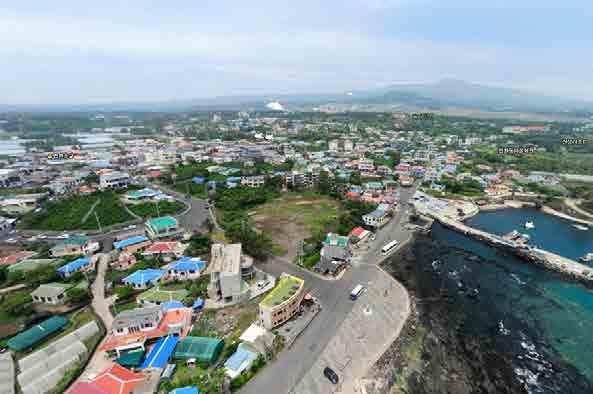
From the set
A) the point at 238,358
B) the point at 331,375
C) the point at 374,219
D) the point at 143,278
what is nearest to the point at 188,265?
the point at 143,278

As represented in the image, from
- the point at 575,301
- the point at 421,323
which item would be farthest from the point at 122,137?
the point at 575,301

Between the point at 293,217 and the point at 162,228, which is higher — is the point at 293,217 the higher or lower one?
the lower one

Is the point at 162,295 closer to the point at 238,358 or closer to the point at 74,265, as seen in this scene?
the point at 238,358

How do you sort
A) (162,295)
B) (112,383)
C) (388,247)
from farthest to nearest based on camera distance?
(388,247), (162,295), (112,383)

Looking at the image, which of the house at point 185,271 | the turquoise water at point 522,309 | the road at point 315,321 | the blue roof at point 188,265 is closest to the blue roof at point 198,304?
the house at point 185,271

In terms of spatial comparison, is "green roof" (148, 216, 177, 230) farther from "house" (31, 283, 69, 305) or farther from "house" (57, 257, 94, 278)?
A: "house" (31, 283, 69, 305)

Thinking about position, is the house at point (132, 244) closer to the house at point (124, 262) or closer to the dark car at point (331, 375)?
the house at point (124, 262)
